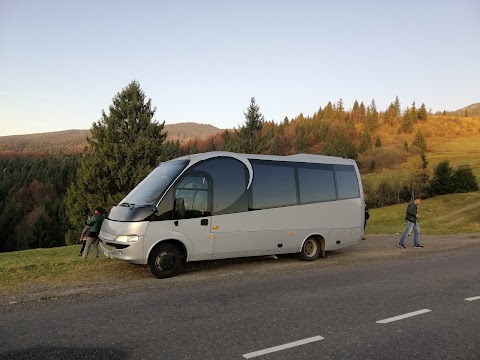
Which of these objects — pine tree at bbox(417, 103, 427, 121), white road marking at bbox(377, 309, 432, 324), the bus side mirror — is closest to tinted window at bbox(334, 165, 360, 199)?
the bus side mirror

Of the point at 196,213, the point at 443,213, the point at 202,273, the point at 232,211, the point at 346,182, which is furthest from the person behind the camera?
the point at 443,213

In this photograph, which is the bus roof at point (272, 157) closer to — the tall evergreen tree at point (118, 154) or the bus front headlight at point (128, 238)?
the bus front headlight at point (128, 238)

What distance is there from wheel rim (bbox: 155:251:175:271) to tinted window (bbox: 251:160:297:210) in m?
2.61

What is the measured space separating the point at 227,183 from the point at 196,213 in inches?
46.5

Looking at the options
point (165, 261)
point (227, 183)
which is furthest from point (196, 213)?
point (165, 261)

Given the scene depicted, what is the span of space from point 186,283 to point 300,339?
153 inches

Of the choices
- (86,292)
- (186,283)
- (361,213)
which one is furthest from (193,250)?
(361,213)

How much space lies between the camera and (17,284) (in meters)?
8.43

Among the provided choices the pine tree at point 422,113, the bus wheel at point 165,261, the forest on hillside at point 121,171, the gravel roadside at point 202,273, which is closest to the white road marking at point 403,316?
the gravel roadside at point 202,273

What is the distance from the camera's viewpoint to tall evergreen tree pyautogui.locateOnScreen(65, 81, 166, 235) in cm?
3284

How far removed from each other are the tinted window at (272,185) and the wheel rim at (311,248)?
1.45 m

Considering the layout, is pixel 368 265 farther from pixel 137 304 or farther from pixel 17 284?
pixel 17 284

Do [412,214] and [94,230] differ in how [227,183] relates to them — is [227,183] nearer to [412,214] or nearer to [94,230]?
[94,230]

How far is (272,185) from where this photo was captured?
1102 cm
